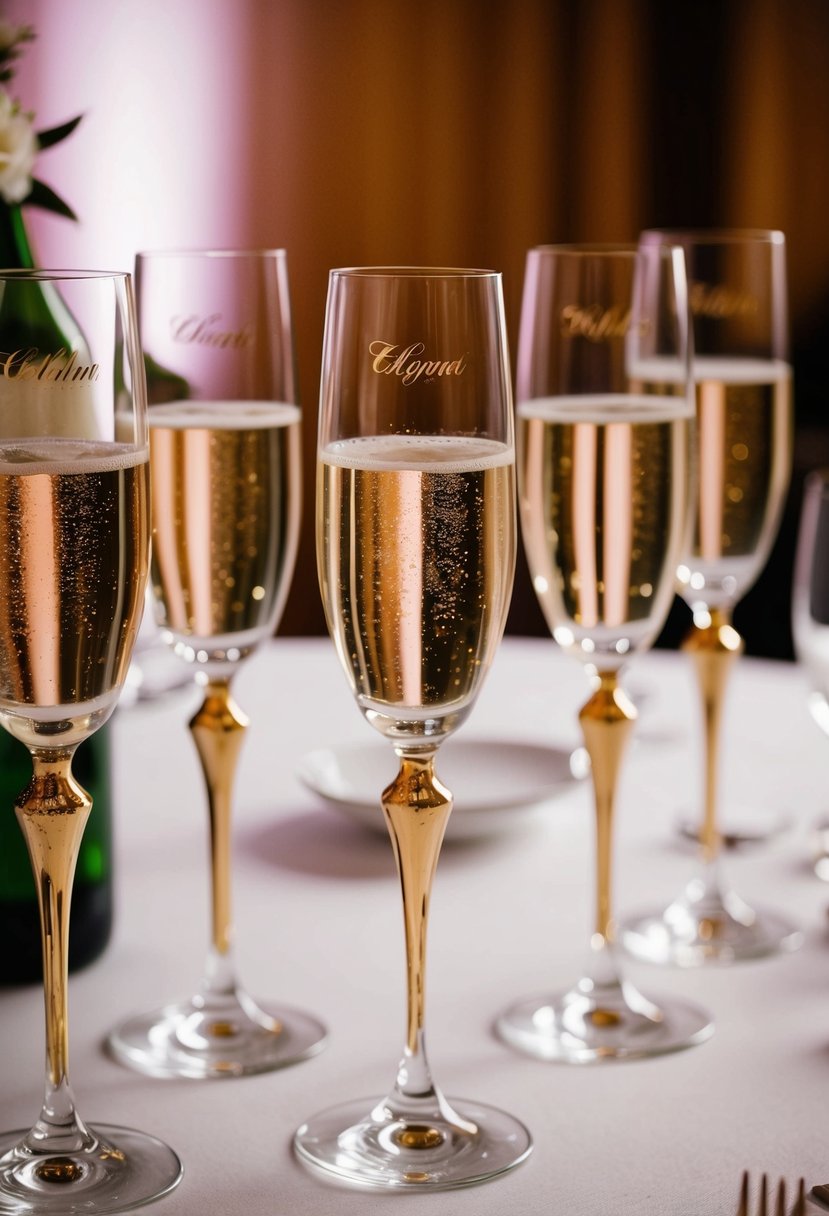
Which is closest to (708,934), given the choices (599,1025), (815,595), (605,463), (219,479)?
(599,1025)

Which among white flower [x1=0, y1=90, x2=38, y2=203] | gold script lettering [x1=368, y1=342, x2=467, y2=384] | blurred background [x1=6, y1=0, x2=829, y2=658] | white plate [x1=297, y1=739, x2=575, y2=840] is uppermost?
blurred background [x1=6, y1=0, x2=829, y2=658]

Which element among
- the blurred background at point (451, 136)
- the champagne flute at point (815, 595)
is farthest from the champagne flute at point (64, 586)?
the blurred background at point (451, 136)

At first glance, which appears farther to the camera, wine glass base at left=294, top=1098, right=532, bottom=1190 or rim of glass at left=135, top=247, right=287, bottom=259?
rim of glass at left=135, top=247, right=287, bottom=259

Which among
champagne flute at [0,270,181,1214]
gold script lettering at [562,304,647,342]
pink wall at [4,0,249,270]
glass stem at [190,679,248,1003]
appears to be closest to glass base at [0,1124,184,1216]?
champagne flute at [0,270,181,1214]

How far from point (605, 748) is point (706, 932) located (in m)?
0.21

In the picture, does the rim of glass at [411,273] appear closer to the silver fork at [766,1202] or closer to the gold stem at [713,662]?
the silver fork at [766,1202]

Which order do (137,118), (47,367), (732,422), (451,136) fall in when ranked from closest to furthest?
(47,367)
(732,422)
(137,118)
(451,136)

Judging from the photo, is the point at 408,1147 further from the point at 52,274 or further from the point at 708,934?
the point at 52,274

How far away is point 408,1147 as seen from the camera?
1.06 m

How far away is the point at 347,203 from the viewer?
534 centimetres

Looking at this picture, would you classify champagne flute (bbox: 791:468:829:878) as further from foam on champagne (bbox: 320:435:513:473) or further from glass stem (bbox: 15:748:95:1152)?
glass stem (bbox: 15:748:95:1152)

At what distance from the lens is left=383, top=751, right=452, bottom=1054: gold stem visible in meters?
1.07

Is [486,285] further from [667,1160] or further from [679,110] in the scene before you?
[679,110]

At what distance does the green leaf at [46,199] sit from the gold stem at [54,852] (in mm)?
491
